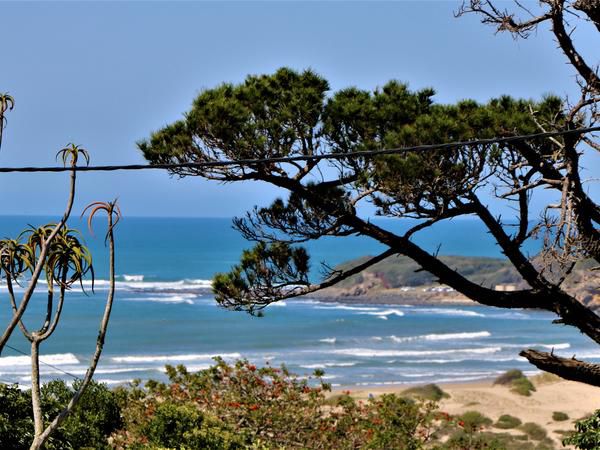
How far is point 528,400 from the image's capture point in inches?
1337

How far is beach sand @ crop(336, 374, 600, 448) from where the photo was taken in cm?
3045

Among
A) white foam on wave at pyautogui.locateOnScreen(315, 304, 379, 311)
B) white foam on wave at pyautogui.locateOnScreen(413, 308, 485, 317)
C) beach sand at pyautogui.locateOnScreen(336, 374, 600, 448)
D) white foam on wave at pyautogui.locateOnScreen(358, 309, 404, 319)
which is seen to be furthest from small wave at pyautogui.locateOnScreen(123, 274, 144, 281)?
beach sand at pyautogui.locateOnScreen(336, 374, 600, 448)

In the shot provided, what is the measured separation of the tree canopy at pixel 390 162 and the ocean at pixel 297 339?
56.4 ft

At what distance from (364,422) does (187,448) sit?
17.6 feet

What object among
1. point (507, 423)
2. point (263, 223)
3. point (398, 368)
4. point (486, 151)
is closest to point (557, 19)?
point (486, 151)

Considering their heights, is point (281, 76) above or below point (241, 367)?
above

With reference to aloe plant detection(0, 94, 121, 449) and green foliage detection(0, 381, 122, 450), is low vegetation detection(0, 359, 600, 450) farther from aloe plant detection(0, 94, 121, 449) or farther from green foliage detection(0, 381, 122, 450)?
aloe plant detection(0, 94, 121, 449)

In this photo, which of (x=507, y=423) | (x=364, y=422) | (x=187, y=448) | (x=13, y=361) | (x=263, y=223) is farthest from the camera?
(x=13, y=361)

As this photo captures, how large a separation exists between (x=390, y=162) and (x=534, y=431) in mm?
18080

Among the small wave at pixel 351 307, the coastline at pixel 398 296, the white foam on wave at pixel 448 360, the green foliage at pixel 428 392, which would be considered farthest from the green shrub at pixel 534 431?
the coastline at pixel 398 296

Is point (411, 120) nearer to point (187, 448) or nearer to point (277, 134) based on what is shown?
point (277, 134)

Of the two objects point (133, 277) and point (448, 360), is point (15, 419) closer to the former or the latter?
point (448, 360)

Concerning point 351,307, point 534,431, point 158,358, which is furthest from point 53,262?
point 351,307

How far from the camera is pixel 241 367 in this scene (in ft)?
51.8
